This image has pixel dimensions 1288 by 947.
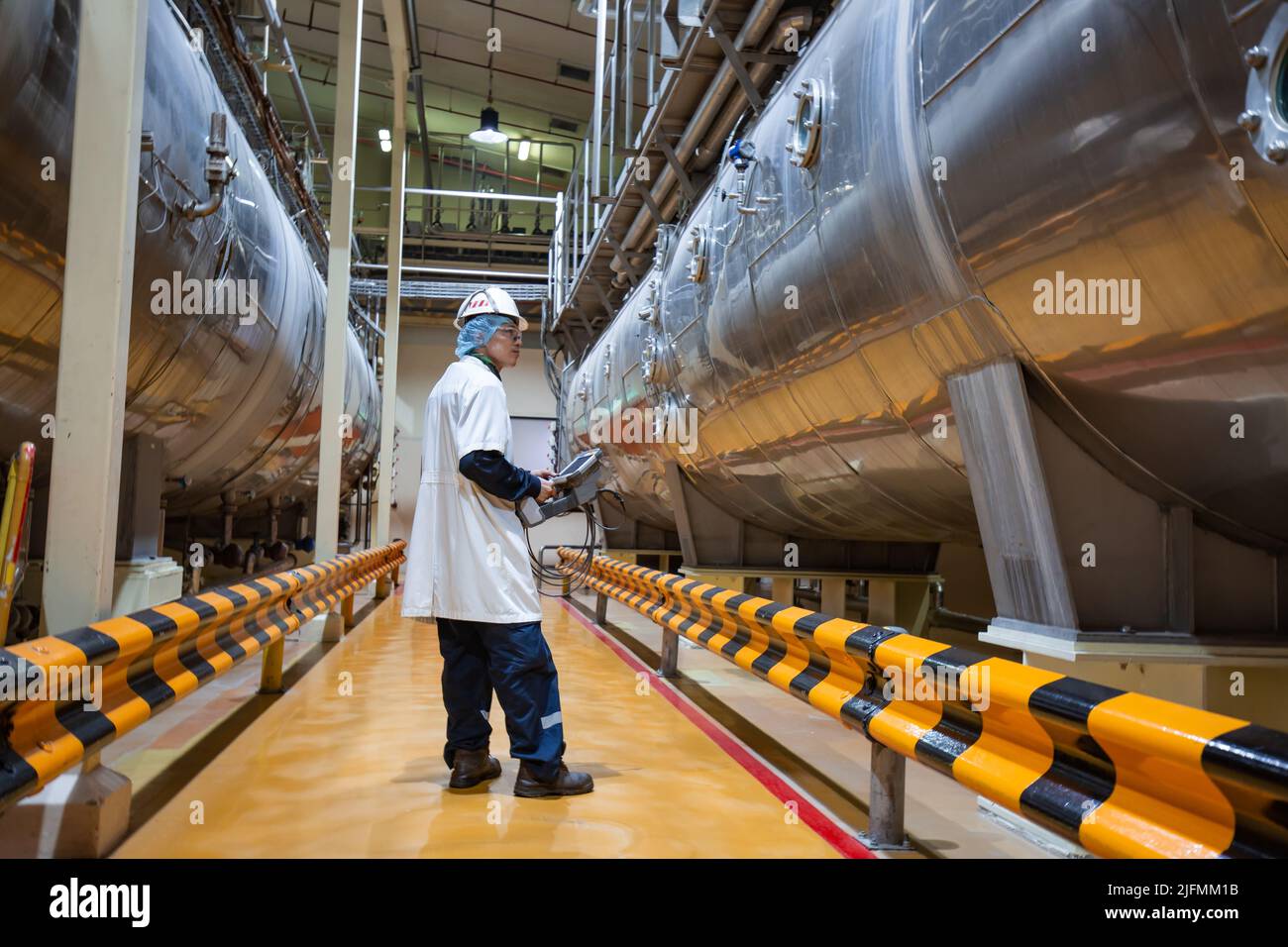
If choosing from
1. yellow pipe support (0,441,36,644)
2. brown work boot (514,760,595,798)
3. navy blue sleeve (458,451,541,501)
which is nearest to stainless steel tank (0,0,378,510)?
yellow pipe support (0,441,36,644)

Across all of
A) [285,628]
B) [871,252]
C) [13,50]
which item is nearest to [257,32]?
[285,628]

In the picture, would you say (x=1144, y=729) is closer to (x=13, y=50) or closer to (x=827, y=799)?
(x=827, y=799)

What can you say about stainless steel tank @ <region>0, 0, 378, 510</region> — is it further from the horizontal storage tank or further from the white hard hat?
the horizontal storage tank

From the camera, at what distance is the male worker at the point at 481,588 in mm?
3332

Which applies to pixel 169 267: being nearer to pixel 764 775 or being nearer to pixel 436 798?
pixel 436 798

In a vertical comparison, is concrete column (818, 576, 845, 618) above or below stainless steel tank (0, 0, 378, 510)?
below

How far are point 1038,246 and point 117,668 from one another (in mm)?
2547

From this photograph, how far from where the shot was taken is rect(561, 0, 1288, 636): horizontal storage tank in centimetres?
186

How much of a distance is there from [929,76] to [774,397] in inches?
83.6

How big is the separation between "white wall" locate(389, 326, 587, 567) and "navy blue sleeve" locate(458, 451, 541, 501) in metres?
15.4

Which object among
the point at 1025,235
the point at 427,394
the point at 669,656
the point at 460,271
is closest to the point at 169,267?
the point at 1025,235

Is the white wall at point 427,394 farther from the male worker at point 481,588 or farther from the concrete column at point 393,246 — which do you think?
the male worker at point 481,588

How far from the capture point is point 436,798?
3332 mm

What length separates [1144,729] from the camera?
1.70 meters
